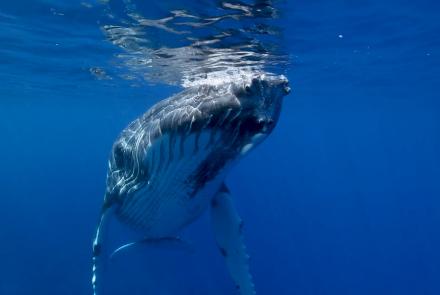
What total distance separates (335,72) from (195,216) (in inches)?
824

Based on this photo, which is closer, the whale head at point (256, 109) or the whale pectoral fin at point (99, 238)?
the whale head at point (256, 109)

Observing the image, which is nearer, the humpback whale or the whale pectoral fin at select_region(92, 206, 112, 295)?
the humpback whale

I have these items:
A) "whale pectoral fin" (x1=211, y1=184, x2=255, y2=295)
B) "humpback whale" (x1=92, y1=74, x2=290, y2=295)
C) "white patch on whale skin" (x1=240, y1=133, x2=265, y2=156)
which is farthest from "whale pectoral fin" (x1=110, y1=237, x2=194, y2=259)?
"white patch on whale skin" (x1=240, y1=133, x2=265, y2=156)

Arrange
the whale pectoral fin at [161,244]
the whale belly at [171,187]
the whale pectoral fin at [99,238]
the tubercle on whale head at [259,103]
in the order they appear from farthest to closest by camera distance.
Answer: the whale pectoral fin at [161,244], the whale pectoral fin at [99,238], the whale belly at [171,187], the tubercle on whale head at [259,103]

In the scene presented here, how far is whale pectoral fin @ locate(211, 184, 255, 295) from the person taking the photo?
6.90 m

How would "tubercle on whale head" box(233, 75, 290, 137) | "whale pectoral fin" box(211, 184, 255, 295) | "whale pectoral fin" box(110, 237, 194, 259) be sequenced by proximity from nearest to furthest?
"tubercle on whale head" box(233, 75, 290, 137) → "whale pectoral fin" box(211, 184, 255, 295) → "whale pectoral fin" box(110, 237, 194, 259)

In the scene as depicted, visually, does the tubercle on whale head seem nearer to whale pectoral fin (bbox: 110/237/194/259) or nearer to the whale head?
the whale head

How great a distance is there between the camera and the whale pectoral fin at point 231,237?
690 centimetres

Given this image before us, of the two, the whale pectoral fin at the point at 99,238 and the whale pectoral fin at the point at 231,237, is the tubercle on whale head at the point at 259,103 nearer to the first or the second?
the whale pectoral fin at the point at 231,237

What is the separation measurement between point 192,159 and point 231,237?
8.37ft

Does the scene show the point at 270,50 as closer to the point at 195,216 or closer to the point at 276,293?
the point at 195,216

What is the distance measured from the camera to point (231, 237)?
22.9 ft

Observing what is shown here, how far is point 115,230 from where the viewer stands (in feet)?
107

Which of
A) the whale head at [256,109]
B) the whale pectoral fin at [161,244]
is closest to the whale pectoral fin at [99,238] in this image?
the whale pectoral fin at [161,244]
